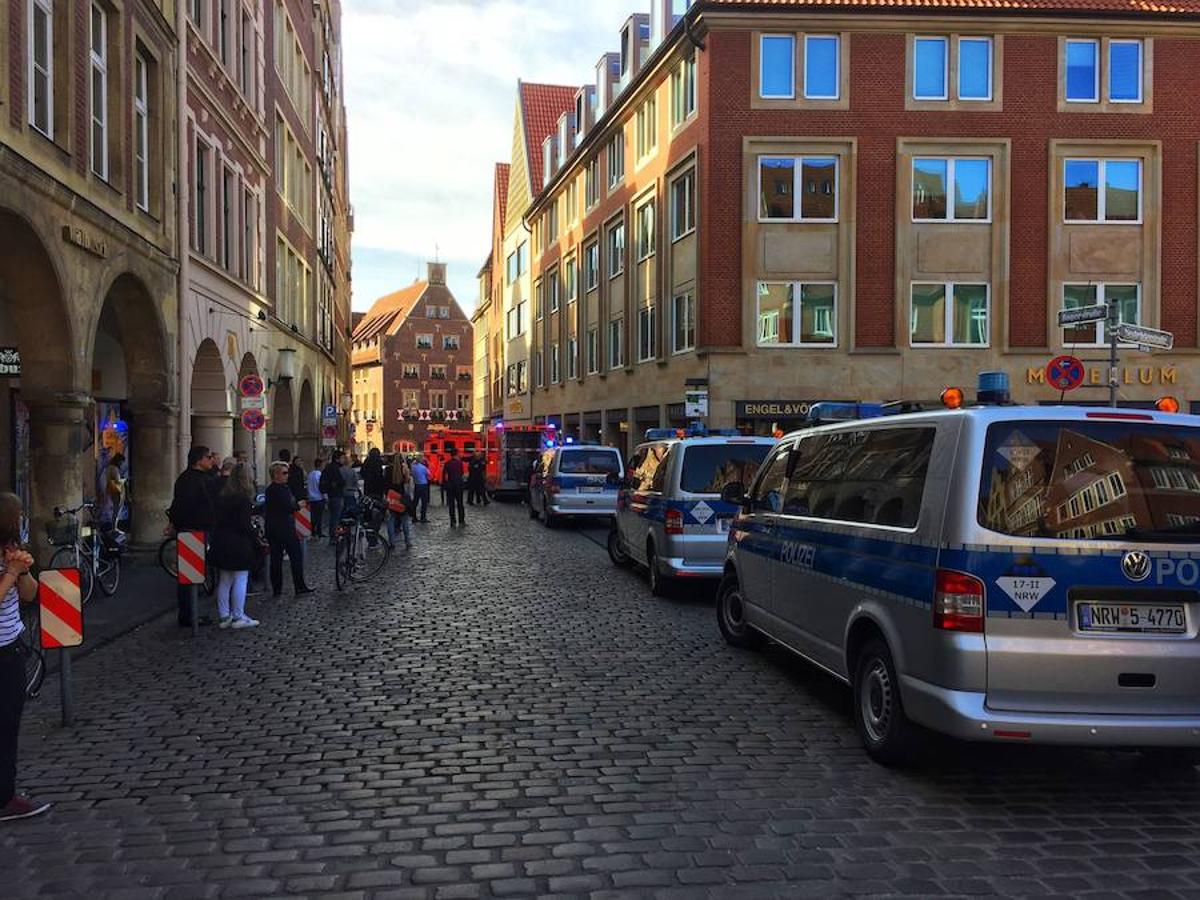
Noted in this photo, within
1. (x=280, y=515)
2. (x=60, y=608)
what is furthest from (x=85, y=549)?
(x=60, y=608)

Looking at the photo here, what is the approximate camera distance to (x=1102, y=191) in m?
28.5

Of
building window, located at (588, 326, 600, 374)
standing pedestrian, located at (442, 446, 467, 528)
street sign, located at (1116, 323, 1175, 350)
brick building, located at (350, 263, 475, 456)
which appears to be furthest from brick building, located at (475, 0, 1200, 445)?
brick building, located at (350, 263, 475, 456)

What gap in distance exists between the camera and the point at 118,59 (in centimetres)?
1536

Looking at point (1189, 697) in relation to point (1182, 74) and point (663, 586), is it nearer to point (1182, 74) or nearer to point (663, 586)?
point (663, 586)

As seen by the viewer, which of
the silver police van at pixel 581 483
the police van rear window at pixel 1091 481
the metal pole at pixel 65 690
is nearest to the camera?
the police van rear window at pixel 1091 481

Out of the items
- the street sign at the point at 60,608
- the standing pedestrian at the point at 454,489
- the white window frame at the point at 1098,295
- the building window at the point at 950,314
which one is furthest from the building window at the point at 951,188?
the street sign at the point at 60,608

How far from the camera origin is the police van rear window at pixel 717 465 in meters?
12.0

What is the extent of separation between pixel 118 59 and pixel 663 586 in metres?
10.7

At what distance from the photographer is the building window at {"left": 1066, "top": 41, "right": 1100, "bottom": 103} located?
92.7 feet

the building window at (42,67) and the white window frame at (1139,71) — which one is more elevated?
the white window frame at (1139,71)

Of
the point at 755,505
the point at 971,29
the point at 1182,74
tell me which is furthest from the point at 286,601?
the point at 1182,74

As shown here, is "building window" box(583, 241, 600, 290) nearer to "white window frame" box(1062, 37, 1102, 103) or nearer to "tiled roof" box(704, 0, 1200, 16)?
"tiled roof" box(704, 0, 1200, 16)

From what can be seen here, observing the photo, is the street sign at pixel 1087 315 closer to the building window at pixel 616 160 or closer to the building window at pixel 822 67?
the building window at pixel 822 67

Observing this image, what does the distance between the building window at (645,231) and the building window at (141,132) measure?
732 inches
